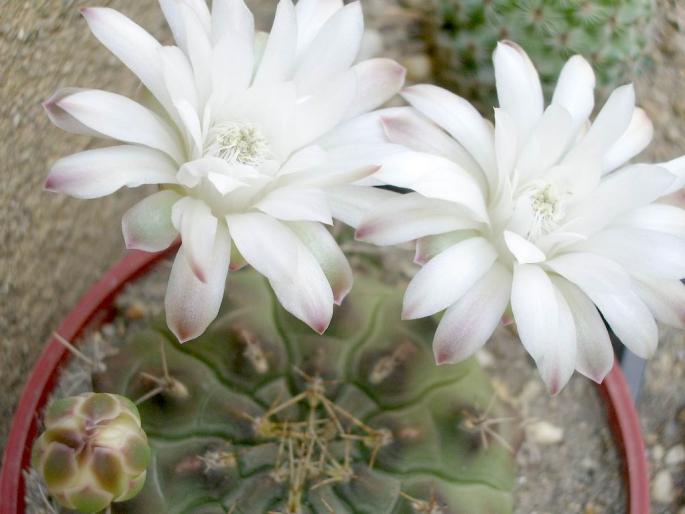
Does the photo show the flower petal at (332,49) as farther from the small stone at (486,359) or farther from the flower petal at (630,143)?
the small stone at (486,359)

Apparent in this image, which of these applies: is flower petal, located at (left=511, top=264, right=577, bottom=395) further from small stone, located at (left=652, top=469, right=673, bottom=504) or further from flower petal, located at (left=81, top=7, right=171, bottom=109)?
small stone, located at (left=652, top=469, right=673, bottom=504)

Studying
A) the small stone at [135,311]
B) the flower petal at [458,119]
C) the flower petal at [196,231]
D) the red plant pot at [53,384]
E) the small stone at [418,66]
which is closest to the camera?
the flower petal at [196,231]

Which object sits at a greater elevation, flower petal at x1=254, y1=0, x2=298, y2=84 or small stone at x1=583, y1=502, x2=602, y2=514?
flower petal at x1=254, y1=0, x2=298, y2=84

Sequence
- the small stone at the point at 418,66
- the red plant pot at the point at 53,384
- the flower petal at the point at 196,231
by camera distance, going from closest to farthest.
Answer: the flower petal at the point at 196,231
the red plant pot at the point at 53,384
the small stone at the point at 418,66

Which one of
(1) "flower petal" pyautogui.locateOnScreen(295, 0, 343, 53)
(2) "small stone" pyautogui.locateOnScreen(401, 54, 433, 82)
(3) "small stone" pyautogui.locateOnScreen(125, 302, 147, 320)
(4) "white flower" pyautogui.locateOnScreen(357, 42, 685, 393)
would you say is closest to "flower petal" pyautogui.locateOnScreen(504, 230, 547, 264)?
(4) "white flower" pyautogui.locateOnScreen(357, 42, 685, 393)

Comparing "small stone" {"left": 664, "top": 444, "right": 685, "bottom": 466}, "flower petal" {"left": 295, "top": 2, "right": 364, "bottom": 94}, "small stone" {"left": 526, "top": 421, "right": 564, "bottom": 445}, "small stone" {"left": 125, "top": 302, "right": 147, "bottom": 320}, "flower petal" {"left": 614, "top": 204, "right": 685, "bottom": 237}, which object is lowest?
"small stone" {"left": 664, "top": 444, "right": 685, "bottom": 466}

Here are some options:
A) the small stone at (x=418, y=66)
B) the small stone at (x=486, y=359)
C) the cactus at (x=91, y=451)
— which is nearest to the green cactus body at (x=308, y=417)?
the cactus at (x=91, y=451)
